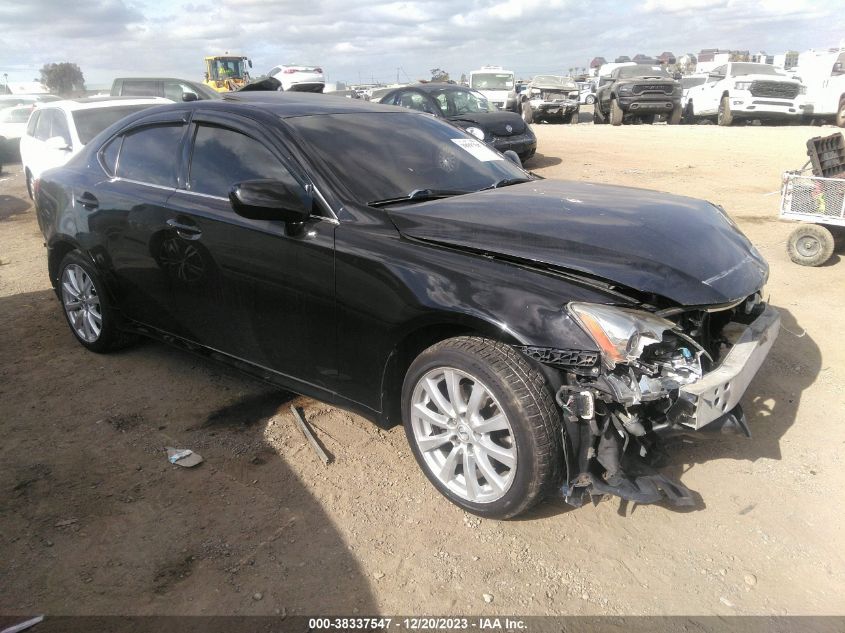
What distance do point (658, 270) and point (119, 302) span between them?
11.4ft

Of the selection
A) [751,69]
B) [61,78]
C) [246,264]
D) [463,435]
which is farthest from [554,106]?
[61,78]

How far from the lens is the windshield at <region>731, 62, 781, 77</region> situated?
63.7 feet

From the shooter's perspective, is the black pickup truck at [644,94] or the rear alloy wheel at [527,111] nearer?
the black pickup truck at [644,94]

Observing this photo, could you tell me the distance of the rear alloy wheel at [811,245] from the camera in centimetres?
602

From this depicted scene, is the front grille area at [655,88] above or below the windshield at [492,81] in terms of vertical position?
below

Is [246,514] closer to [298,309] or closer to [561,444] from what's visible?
[298,309]

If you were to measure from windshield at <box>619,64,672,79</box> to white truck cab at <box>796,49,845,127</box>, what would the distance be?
390 centimetres

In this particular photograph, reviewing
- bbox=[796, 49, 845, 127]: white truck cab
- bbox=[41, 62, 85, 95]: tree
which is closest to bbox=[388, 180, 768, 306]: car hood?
bbox=[796, 49, 845, 127]: white truck cab

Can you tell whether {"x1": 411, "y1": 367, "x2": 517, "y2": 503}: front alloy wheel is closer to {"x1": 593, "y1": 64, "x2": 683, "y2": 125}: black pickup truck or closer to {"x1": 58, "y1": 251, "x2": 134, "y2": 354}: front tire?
{"x1": 58, "y1": 251, "x2": 134, "y2": 354}: front tire

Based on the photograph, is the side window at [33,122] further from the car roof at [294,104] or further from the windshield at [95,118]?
the car roof at [294,104]

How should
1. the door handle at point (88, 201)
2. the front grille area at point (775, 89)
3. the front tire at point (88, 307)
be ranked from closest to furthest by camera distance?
1. the door handle at point (88, 201)
2. the front tire at point (88, 307)
3. the front grille area at point (775, 89)

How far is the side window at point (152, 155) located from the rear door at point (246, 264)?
6.7 inches

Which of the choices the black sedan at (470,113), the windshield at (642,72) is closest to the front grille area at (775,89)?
the windshield at (642,72)

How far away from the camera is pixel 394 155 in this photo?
3.51 metres
